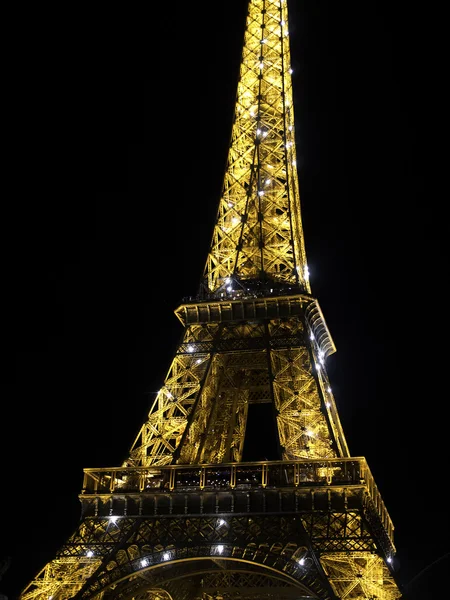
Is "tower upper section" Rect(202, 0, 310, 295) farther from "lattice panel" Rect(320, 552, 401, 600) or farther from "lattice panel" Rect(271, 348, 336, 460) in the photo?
"lattice panel" Rect(320, 552, 401, 600)

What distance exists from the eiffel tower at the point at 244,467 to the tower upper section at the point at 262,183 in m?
0.10

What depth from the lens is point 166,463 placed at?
101ft

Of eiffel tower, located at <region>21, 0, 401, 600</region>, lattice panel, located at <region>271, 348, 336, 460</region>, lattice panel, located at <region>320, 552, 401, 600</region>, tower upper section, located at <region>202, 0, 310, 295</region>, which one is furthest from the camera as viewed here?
tower upper section, located at <region>202, 0, 310, 295</region>

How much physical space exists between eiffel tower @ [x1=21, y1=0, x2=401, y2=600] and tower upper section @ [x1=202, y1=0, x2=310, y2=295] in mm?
100

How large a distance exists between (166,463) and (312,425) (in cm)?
581

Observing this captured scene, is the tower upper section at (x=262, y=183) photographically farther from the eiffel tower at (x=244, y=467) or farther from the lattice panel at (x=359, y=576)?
the lattice panel at (x=359, y=576)

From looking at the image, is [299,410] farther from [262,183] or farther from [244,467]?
[262,183]

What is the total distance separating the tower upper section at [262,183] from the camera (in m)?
37.4

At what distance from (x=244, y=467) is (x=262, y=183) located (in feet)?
55.2

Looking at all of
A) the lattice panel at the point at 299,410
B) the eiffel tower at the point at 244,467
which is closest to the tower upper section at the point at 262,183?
the eiffel tower at the point at 244,467

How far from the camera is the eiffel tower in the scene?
2631 cm

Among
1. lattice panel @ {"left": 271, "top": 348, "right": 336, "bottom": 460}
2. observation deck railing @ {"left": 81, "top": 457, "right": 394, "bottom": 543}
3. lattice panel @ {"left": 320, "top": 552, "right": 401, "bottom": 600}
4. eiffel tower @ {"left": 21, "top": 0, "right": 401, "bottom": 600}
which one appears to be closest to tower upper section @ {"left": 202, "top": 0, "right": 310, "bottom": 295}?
eiffel tower @ {"left": 21, "top": 0, "right": 401, "bottom": 600}

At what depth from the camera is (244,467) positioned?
2864cm

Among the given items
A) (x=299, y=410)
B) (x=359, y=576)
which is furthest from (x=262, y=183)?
(x=359, y=576)
